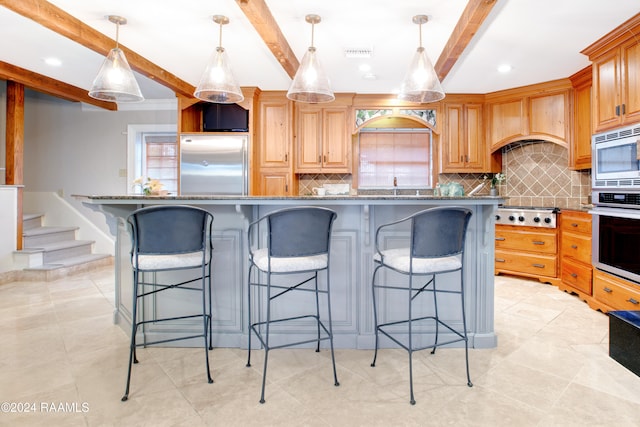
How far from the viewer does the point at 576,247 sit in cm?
356

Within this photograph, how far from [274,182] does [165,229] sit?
9.44 ft

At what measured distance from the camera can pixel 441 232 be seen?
6.01ft

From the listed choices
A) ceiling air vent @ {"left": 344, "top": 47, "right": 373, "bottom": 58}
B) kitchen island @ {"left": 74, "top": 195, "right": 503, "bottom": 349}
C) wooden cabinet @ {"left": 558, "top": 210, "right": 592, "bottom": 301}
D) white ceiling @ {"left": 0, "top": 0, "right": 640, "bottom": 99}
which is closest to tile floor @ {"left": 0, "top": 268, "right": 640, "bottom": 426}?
kitchen island @ {"left": 74, "top": 195, "right": 503, "bottom": 349}

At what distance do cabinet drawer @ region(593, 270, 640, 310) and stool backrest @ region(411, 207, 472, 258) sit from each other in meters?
1.87

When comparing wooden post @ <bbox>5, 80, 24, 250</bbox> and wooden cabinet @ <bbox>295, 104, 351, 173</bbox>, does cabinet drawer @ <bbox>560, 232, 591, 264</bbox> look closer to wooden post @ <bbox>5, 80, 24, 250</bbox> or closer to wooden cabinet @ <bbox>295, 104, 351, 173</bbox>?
wooden cabinet @ <bbox>295, 104, 351, 173</bbox>

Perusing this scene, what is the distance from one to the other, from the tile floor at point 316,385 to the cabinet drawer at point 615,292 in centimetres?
30

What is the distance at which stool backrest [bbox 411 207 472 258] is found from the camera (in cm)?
179

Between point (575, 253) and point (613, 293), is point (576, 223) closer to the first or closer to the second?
point (575, 253)

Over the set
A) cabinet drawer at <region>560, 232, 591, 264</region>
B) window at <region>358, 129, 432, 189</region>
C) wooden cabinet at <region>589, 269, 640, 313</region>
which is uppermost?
window at <region>358, 129, 432, 189</region>

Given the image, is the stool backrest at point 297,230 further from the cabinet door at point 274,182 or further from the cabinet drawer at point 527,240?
the cabinet drawer at point 527,240

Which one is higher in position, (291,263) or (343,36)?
(343,36)

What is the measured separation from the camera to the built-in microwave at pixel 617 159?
2666mm

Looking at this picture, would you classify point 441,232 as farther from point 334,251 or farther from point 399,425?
point 399,425

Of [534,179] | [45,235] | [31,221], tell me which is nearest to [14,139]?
[45,235]
